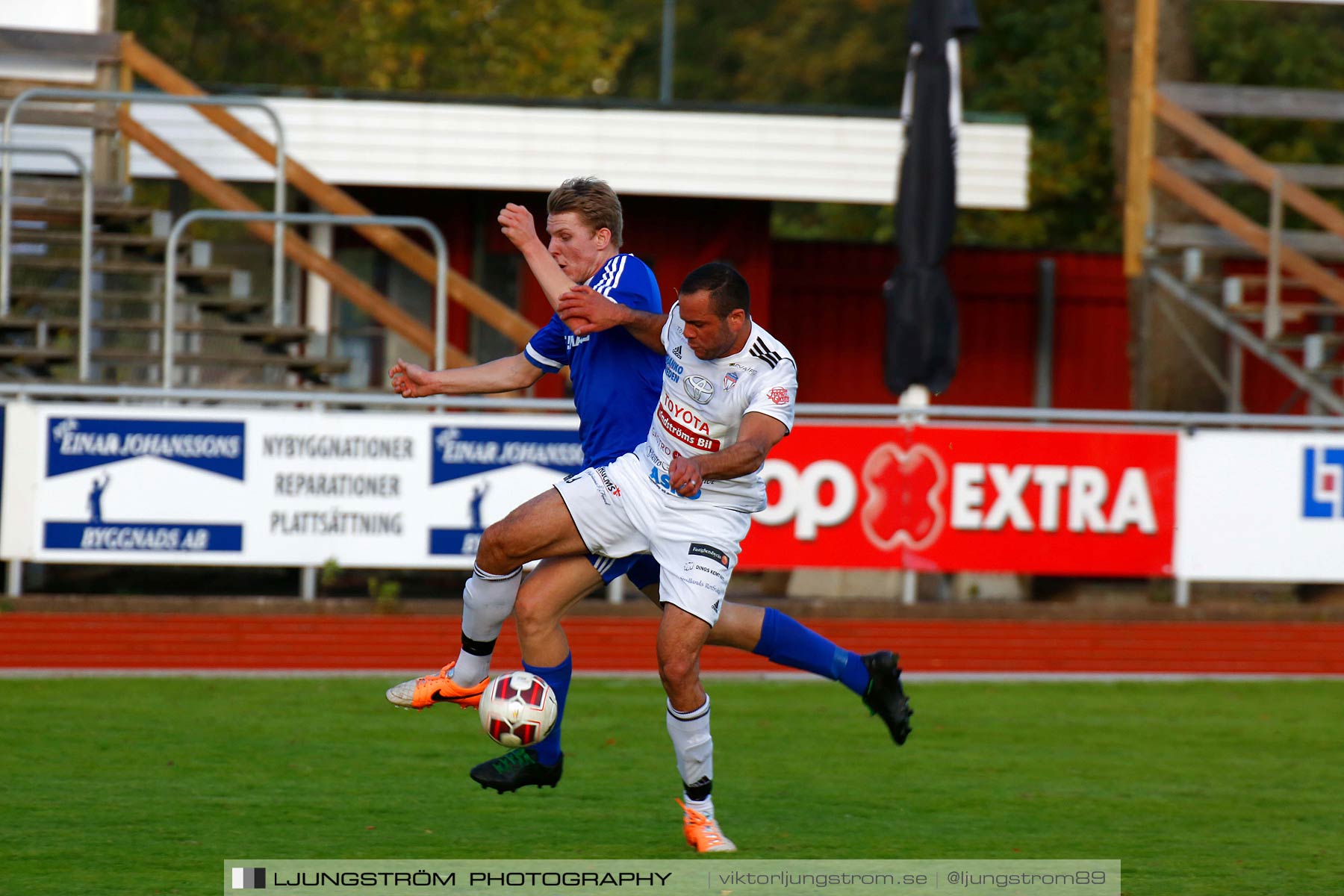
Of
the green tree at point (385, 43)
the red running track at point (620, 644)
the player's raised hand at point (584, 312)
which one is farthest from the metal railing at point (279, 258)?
the green tree at point (385, 43)

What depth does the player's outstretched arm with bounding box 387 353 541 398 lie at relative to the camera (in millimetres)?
6672

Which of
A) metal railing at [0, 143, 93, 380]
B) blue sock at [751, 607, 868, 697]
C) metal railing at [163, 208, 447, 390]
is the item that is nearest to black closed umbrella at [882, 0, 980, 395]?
metal railing at [163, 208, 447, 390]

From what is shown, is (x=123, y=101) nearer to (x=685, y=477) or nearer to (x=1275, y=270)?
(x=685, y=477)

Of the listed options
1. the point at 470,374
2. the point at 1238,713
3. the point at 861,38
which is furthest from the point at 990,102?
the point at 470,374

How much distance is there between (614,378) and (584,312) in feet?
1.92

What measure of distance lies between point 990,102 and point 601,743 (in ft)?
84.8

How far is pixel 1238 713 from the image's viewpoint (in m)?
11.0

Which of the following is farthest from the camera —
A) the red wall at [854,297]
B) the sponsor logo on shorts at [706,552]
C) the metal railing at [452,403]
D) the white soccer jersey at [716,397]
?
the red wall at [854,297]

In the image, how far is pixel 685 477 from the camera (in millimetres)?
5930

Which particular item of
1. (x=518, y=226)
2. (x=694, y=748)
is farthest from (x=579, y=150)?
(x=694, y=748)

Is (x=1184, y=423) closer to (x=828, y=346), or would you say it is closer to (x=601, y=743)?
(x=601, y=743)

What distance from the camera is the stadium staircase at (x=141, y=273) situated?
14.3 meters

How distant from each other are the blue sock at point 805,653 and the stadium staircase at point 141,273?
7633 mm

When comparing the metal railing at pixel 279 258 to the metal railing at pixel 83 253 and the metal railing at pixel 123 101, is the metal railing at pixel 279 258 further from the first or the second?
the metal railing at pixel 83 253
